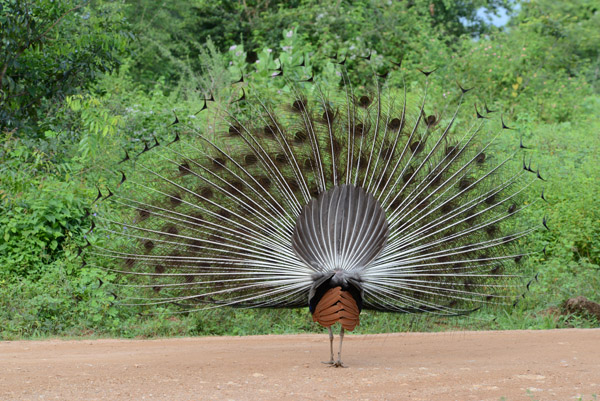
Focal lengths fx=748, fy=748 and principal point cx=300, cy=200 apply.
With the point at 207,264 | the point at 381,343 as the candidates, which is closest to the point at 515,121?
the point at 381,343

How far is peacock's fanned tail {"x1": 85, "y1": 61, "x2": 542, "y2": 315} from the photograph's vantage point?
635 cm

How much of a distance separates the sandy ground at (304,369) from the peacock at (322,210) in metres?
0.55

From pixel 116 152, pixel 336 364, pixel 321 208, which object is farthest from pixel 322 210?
pixel 116 152

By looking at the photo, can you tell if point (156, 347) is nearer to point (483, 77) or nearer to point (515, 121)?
point (515, 121)

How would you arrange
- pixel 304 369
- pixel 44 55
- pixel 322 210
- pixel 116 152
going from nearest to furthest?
pixel 304 369, pixel 322 210, pixel 44 55, pixel 116 152

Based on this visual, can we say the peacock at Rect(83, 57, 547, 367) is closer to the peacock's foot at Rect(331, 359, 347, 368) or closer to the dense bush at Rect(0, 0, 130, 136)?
the peacock's foot at Rect(331, 359, 347, 368)

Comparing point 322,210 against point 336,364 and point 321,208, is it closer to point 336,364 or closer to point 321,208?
point 321,208

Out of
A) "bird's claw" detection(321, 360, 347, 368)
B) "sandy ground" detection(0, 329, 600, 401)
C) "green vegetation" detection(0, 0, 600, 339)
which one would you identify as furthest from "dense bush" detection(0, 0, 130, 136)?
"bird's claw" detection(321, 360, 347, 368)

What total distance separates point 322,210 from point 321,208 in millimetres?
27

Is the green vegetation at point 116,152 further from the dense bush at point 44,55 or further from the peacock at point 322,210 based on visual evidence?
the peacock at point 322,210

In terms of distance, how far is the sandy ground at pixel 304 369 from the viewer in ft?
16.8

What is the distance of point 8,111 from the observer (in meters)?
9.86

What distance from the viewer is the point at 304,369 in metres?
6.16

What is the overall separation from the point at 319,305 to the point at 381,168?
1528 millimetres
